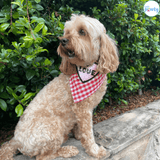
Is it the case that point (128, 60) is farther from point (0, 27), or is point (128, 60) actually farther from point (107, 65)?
point (0, 27)

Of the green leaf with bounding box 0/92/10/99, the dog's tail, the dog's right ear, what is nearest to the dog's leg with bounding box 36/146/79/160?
the dog's tail

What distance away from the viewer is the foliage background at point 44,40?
5.27 ft

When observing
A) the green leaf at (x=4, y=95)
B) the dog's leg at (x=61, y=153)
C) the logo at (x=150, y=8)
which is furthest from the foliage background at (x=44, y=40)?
the dog's leg at (x=61, y=153)

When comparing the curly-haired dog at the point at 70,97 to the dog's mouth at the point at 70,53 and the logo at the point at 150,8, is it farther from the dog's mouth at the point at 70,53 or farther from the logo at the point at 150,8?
the logo at the point at 150,8

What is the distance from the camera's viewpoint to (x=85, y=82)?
5.78ft

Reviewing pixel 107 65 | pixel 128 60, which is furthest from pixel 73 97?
pixel 128 60

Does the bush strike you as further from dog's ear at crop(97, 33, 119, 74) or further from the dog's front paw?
the dog's front paw

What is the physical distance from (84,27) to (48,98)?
0.95 m

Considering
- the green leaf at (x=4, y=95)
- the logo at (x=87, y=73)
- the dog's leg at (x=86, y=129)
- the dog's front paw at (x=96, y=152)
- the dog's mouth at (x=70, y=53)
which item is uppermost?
the dog's mouth at (x=70, y=53)

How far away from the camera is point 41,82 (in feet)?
7.23

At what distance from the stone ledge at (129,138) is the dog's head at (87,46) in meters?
1.11

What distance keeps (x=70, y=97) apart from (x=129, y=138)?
3.75ft

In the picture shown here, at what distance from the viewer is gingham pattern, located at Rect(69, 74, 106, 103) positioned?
67.4 inches

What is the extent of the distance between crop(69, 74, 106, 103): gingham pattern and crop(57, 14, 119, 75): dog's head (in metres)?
0.16
